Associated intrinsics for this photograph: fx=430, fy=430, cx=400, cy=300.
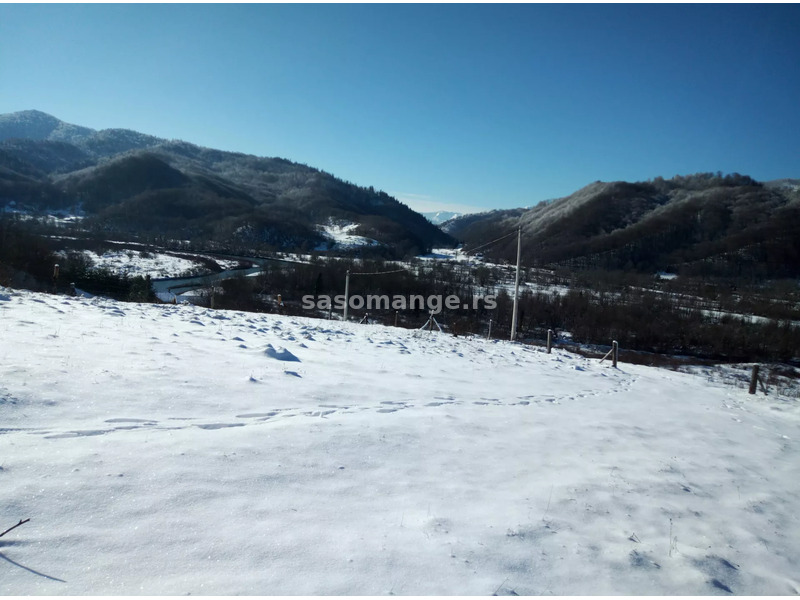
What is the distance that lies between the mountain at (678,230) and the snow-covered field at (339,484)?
98.1m

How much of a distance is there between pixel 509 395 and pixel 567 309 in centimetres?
5847

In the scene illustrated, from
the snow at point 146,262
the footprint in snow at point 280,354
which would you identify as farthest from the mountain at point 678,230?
the footprint in snow at point 280,354

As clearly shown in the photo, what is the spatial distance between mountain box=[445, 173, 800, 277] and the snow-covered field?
98101 millimetres

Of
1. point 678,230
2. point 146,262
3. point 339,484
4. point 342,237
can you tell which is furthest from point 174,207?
point 339,484

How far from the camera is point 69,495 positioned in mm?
2762

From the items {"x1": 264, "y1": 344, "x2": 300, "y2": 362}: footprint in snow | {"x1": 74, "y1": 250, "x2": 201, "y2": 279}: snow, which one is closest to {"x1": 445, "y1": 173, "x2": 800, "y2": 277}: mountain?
{"x1": 74, "y1": 250, "x2": 201, "y2": 279}: snow

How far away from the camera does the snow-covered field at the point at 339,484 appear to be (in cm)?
249

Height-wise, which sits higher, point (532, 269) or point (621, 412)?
point (532, 269)

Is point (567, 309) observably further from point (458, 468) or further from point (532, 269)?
point (458, 468)

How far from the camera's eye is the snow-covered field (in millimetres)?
2487

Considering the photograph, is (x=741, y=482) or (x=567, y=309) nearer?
(x=741, y=482)

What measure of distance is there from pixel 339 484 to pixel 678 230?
431ft

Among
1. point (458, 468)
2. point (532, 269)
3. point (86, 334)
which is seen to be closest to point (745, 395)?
point (458, 468)

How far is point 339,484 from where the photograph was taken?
11.6 feet
